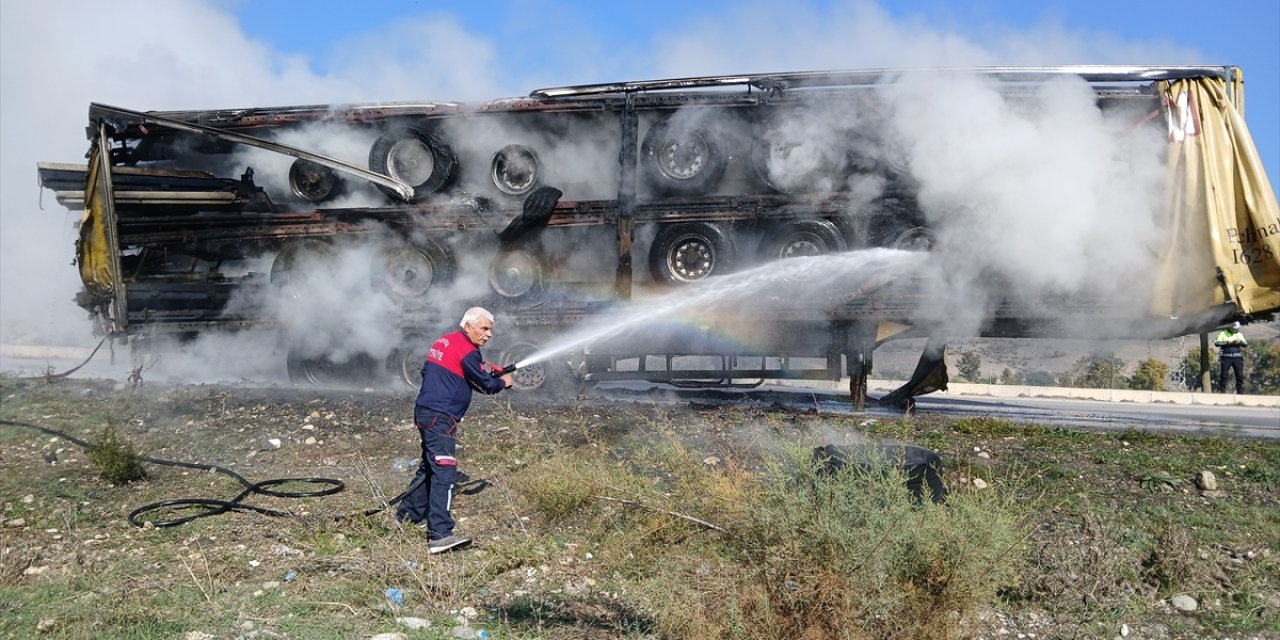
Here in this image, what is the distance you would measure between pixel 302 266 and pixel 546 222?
294 centimetres

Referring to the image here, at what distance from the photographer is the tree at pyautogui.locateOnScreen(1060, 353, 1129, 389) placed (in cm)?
2267

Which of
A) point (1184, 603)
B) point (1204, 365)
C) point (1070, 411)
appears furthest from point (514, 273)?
point (1204, 365)

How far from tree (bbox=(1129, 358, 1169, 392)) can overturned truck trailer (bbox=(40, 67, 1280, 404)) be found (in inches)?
545

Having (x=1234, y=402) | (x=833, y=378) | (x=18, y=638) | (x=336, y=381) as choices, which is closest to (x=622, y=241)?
(x=833, y=378)

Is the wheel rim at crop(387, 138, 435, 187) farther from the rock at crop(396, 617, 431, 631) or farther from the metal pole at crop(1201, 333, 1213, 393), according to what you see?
the metal pole at crop(1201, 333, 1213, 393)

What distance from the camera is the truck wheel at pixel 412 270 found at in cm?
1128

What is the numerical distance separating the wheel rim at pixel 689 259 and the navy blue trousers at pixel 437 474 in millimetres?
5303

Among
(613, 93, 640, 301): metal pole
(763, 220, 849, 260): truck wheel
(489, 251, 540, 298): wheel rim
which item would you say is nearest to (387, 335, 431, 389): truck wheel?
(489, 251, 540, 298): wheel rim

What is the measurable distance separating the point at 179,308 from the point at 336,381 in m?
1.95

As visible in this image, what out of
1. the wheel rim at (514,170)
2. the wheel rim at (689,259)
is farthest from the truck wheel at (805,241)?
the wheel rim at (514,170)

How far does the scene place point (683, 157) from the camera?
10930 millimetres

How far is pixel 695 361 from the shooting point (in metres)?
12.0

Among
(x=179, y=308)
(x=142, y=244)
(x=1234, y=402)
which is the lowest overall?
(x=1234, y=402)

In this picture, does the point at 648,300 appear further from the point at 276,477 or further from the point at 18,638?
the point at 18,638
